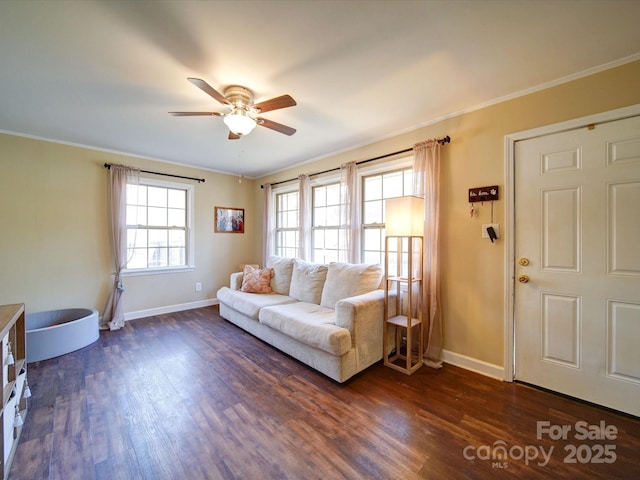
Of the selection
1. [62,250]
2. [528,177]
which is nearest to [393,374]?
[528,177]

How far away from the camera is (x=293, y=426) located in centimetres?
170

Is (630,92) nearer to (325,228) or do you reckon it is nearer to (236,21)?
(236,21)

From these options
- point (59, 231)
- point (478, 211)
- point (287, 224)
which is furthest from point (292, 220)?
point (59, 231)

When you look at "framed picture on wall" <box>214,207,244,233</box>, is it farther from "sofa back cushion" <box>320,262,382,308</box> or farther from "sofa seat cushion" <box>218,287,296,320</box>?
"sofa back cushion" <box>320,262,382,308</box>

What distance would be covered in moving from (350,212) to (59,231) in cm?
373

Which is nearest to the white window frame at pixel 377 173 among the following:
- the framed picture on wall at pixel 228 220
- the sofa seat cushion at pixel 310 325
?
the sofa seat cushion at pixel 310 325

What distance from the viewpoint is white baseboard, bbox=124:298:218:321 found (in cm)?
383

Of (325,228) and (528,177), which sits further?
(325,228)

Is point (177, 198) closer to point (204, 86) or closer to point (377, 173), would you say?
point (204, 86)

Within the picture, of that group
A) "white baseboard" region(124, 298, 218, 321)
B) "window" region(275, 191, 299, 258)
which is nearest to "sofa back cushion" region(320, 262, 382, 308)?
"window" region(275, 191, 299, 258)

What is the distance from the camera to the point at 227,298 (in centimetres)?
359

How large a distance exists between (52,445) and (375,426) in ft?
6.50

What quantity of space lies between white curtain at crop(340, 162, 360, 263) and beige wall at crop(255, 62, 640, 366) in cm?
97

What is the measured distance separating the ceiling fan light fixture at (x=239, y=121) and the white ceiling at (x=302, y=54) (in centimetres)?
22
